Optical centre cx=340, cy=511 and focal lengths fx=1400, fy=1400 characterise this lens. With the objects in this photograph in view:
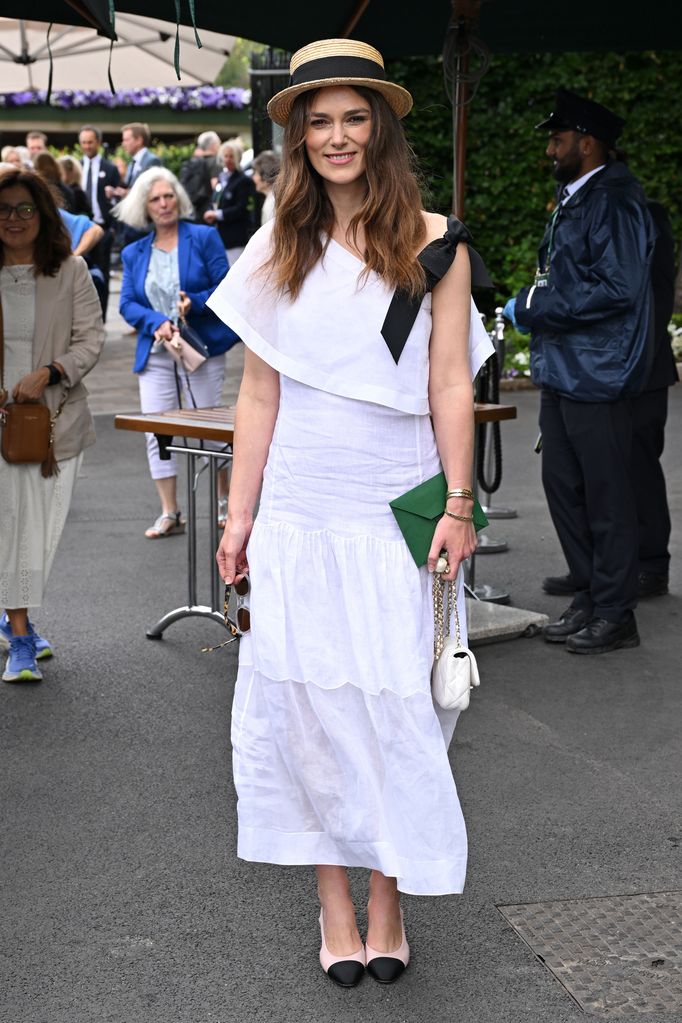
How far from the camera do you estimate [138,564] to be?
7.54 meters

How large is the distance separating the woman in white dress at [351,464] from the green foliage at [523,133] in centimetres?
1083

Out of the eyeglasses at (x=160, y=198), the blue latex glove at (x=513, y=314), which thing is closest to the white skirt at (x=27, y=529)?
the blue latex glove at (x=513, y=314)

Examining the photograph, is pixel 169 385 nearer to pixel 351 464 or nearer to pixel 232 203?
pixel 351 464

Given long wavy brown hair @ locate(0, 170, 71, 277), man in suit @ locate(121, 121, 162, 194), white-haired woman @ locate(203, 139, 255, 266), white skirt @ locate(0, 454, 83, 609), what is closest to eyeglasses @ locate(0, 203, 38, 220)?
long wavy brown hair @ locate(0, 170, 71, 277)

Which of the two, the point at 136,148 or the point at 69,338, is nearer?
the point at 69,338

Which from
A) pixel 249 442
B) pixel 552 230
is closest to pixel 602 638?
pixel 552 230

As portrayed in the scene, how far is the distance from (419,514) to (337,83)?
0.96 m

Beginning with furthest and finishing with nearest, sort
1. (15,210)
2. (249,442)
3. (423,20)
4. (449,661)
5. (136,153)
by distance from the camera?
1. (136,153)
2. (423,20)
3. (15,210)
4. (249,442)
5. (449,661)

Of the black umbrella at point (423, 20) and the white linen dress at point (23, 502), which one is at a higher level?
the black umbrella at point (423, 20)

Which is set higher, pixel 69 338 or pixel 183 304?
pixel 183 304

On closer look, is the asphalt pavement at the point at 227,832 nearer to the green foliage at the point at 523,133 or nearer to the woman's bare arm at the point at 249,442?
the woman's bare arm at the point at 249,442

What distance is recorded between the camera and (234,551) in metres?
3.29

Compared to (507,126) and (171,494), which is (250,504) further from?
(507,126)

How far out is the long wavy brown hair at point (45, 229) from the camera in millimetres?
5426
